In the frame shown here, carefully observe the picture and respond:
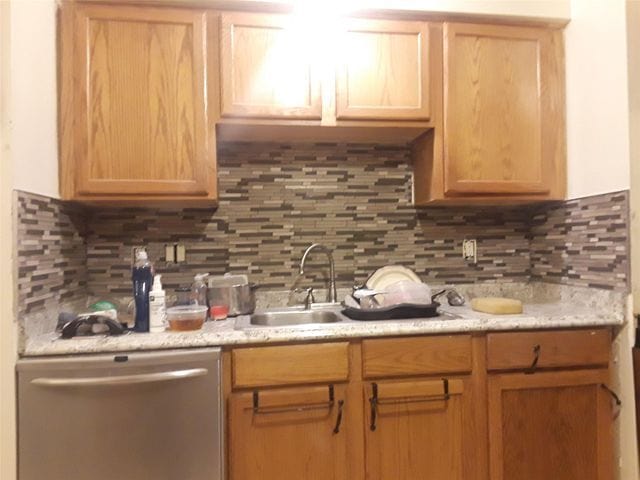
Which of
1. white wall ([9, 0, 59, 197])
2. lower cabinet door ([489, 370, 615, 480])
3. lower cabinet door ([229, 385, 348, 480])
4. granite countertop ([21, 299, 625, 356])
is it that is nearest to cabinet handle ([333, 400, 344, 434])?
lower cabinet door ([229, 385, 348, 480])

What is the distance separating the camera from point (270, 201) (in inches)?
79.4

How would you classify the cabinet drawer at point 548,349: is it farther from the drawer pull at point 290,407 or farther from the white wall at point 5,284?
the white wall at point 5,284

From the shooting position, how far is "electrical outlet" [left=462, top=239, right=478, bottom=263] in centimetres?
214

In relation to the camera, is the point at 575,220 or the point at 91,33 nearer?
the point at 91,33

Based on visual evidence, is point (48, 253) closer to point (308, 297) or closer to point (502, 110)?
point (308, 297)

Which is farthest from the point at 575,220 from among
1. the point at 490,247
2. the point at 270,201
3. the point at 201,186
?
the point at 201,186

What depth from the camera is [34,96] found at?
4.69 feet

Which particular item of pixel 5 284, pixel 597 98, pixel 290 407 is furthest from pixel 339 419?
pixel 597 98

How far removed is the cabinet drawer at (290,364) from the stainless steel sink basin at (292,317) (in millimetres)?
368

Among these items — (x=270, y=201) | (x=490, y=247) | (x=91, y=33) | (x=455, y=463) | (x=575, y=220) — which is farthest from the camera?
(x=490, y=247)

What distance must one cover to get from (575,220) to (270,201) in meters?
1.39

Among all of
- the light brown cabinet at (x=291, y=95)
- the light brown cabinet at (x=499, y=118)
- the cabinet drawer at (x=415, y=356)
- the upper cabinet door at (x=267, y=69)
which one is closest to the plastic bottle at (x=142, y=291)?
the light brown cabinet at (x=291, y=95)

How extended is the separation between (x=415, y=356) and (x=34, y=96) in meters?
1.62

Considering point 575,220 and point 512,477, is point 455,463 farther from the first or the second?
point 575,220
